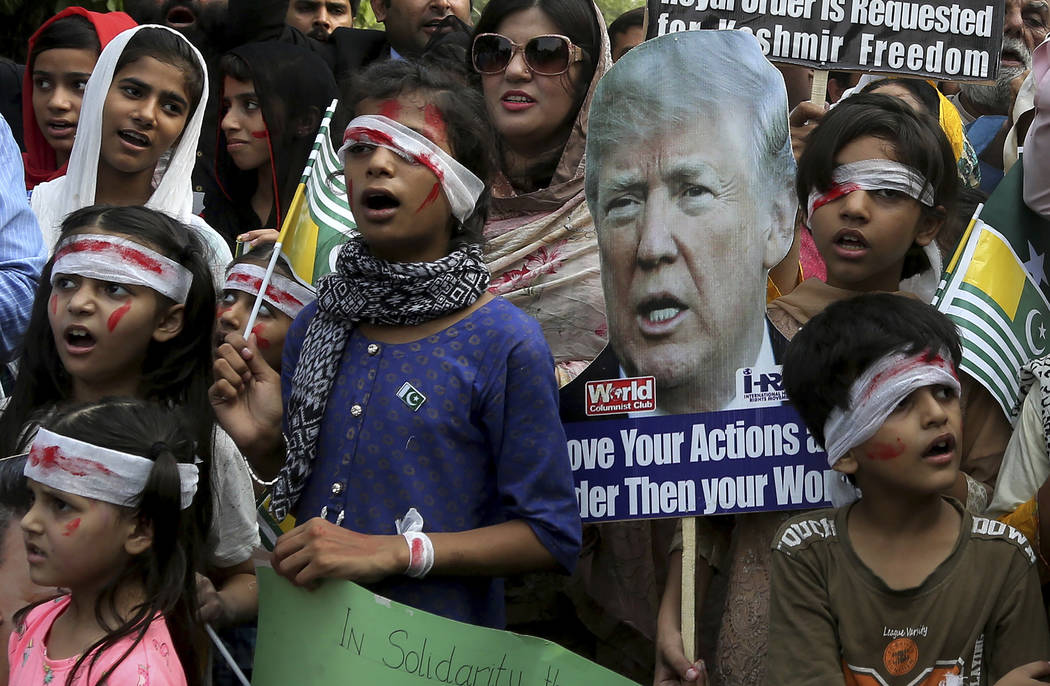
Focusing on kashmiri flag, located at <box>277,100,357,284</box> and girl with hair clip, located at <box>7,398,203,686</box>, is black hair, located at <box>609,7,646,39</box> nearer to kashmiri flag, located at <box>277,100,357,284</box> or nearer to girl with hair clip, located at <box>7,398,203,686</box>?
kashmiri flag, located at <box>277,100,357,284</box>

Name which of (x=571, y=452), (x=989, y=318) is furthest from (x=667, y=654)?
(x=989, y=318)

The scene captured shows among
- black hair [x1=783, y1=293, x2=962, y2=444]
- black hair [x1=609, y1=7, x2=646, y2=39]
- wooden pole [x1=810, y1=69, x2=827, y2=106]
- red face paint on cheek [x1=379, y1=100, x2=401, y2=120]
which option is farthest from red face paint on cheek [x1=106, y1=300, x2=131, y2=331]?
black hair [x1=609, y1=7, x2=646, y2=39]

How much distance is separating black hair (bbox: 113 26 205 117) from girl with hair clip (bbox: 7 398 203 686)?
6.15 feet

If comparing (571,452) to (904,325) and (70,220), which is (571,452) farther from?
(70,220)

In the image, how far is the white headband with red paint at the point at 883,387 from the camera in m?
3.22

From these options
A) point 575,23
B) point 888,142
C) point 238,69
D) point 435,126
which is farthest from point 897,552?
point 238,69

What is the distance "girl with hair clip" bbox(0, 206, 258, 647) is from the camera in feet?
12.5

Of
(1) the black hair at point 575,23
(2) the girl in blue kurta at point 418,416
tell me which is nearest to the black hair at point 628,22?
(1) the black hair at point 575,23

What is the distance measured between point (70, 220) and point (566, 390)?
54.8 inches

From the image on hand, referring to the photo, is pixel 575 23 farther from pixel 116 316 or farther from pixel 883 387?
pixel 883 387

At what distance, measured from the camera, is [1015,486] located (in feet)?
11.6

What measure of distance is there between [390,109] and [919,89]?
2.29 metres

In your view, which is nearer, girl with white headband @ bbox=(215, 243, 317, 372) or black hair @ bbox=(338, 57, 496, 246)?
black hair @ bbox=(338, 57, 496, 246)

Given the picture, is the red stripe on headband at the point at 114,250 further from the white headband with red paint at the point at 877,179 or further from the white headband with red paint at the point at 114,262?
the white headband with red paint at the point at 877,179
